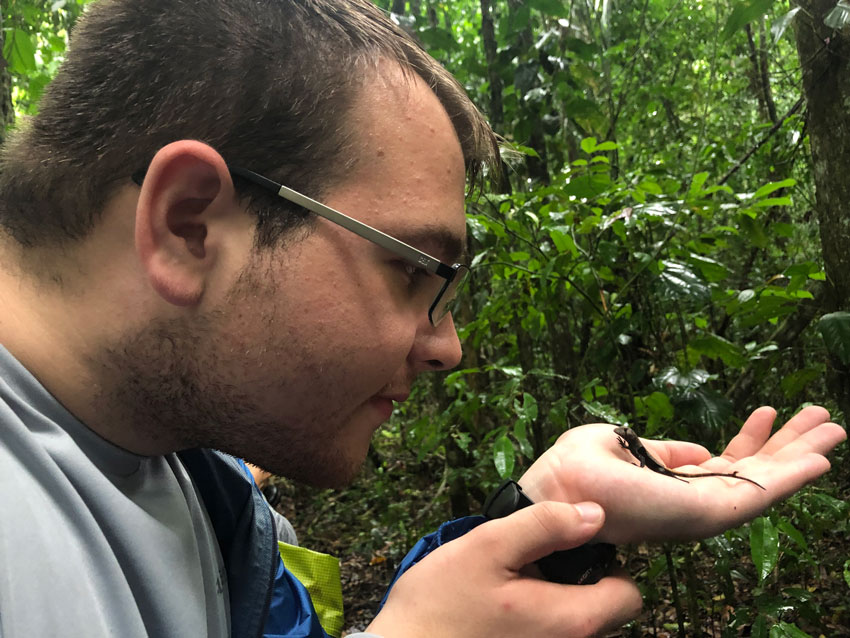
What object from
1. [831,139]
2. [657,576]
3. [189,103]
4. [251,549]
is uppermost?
[831,139]

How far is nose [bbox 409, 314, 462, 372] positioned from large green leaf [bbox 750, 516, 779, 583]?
4.12 feet

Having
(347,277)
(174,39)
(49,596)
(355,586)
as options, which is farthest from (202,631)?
(355,586)

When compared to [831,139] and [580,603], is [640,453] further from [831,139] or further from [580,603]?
[831,139]

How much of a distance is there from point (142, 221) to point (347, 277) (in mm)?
403

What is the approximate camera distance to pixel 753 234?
8.87 feet

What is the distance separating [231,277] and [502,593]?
2.68 feet

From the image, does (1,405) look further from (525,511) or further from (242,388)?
(525,511)

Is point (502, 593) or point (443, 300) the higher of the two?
point (443, 300)

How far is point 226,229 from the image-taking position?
3.89 ft

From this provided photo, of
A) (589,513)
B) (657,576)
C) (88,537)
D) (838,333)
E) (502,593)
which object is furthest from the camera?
(657,576)

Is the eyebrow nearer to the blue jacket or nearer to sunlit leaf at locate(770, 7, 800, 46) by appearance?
the blue jacket

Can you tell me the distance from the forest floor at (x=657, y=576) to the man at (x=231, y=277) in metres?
1.61

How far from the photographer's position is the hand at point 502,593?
112cm

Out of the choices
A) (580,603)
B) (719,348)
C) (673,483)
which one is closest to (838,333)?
(719,348)
